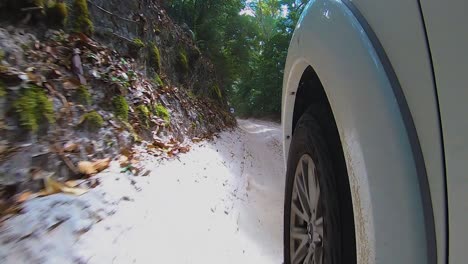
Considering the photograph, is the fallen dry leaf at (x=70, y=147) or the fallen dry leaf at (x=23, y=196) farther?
the fallen dry leaf at (x=70, y=147)

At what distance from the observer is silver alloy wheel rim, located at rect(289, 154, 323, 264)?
1552mm

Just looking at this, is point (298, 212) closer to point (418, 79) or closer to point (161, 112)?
point (418, 79)

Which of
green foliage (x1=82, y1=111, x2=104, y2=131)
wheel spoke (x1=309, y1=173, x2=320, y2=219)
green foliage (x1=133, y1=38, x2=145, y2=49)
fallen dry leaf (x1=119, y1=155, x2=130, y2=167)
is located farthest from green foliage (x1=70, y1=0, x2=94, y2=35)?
wheel spoke (x1=309, y1=173, x2=320, y2=219)

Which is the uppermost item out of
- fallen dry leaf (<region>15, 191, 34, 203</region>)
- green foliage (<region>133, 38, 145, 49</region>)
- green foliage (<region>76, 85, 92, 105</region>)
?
green foliage (<region>133, 38, 145, 49</region>)

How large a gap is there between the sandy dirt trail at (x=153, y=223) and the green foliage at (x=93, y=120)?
0.55m

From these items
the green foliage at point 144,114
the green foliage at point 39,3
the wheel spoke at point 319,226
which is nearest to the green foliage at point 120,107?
the green foliage at point 144,114

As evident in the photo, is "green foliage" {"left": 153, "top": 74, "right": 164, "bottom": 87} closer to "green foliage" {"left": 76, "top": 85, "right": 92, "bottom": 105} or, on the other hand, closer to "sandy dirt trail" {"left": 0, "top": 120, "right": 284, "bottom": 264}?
"sandy dirt trail" {"left": 0, "top": 120, "right": 284, "bottom": 264}

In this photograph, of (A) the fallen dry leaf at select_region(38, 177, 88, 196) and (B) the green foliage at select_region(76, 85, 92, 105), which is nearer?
(A) the fallen dry leaf at select_region(38, 177, 88, 196)

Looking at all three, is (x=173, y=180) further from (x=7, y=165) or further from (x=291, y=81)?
(x=291, y=81)

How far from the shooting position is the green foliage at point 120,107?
4344mm

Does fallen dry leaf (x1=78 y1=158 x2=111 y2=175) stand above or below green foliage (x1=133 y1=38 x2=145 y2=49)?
below

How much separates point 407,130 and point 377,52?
0.27m

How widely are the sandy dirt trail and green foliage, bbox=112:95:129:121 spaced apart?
0.70 m

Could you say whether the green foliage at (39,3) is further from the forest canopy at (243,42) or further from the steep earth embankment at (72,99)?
the forest canopy at (243,42)
